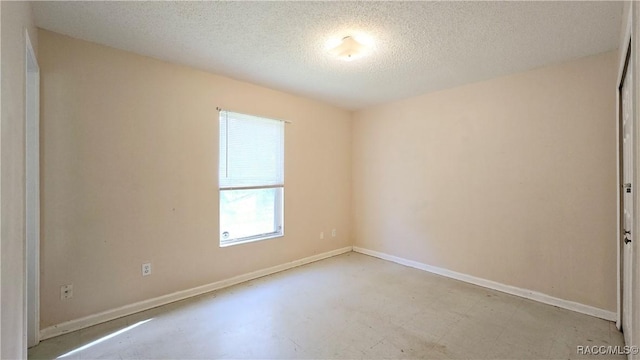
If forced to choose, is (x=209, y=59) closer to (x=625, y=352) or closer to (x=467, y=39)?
(x=467, y=39)

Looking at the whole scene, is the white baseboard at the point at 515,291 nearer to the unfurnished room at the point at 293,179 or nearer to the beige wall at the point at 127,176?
the unfurnished room at the point at 293,179

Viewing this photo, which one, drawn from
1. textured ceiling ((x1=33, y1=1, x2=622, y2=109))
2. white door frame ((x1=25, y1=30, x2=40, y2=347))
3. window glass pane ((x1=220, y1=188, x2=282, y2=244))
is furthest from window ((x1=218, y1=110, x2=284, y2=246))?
white door frame ((x1=25, y1=30, x2=40, y2=347))

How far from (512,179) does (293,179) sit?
8.70ft

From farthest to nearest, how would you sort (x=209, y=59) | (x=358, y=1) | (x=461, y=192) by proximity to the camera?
1. (x=461, y=192)
2. (x=209, y=59)
3. (x=358, y=1)

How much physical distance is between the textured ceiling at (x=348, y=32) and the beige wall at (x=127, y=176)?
266mm

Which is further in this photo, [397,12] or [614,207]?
[614,207]

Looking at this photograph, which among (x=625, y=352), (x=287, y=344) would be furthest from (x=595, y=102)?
(x=287, y=344)

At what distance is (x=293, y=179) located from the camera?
4.05 meters

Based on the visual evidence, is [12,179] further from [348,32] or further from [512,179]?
[512,179]

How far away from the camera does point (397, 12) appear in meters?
1.99

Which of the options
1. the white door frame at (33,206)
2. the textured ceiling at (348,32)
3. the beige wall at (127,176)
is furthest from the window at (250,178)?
the white door frame at (33,206)

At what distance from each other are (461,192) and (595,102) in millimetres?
1508

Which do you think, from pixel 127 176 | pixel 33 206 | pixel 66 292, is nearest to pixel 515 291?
pixel 127 176

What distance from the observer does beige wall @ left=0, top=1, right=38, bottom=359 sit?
128 cm
